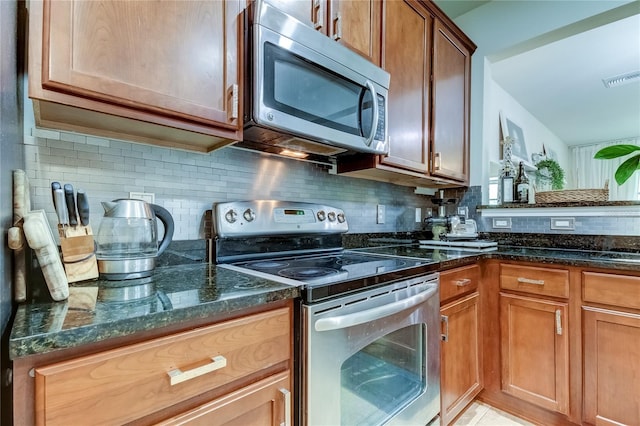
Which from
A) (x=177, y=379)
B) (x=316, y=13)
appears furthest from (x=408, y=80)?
(x=177, y=379)

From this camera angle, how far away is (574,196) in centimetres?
193

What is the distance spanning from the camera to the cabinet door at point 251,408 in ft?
2.29

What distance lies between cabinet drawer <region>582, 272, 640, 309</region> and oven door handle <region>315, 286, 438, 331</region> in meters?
0.82

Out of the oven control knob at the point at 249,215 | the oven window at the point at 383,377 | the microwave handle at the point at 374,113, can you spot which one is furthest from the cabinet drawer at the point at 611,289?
the oven control knob at the point at 249,215

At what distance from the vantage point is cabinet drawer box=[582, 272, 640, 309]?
53.4 inches

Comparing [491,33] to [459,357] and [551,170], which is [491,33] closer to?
[551,170]

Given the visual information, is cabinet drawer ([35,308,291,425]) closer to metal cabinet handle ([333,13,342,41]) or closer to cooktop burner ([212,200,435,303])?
cooktop burner ([212,200,435,303])

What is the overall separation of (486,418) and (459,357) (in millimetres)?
449

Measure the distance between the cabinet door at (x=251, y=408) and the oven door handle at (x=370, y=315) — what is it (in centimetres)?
17

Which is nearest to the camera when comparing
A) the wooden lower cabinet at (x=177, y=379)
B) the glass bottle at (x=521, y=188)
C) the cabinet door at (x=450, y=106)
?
the wooden lower cabinet at (x=177, y=379)

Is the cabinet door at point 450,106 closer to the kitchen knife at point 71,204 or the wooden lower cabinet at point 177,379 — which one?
the wooden lower cabinet at point 177,379

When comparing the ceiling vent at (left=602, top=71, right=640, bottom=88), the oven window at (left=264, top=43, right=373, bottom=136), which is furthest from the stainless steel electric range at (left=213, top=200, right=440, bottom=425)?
the ceiling vent at (left=602, top=71, right=640, bottom=88)

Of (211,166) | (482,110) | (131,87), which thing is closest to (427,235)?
(482,110)

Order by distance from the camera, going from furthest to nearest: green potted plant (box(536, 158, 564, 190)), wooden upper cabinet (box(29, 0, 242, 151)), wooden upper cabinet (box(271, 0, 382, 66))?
1. green potted plant (box(536, 158, 564, 190))
2. wooden upper cabinet (box(271, 0, 382, 66))
3. wooden upper cabinet (box(29, 0, 242, 151))
